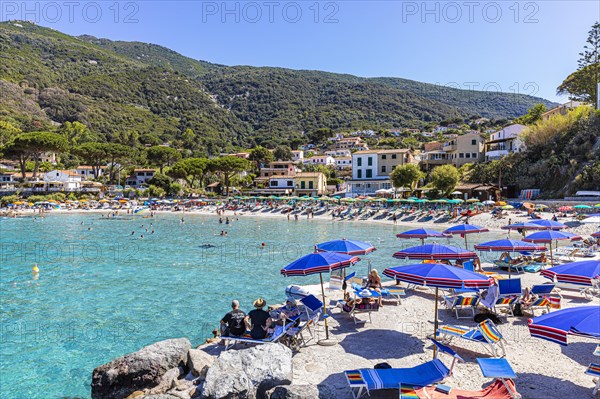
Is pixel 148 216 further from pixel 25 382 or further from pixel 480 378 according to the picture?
pixel 480 378

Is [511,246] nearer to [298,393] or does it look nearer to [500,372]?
[500,372]

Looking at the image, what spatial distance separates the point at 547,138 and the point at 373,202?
25.6 m

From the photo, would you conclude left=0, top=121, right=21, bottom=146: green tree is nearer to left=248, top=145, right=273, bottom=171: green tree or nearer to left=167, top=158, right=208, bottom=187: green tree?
left=167, top=158, right=208, bottom=187: green tree

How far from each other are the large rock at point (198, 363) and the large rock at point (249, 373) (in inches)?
34.3

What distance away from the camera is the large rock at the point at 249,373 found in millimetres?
6316

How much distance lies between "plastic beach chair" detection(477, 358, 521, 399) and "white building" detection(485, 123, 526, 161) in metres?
58.0

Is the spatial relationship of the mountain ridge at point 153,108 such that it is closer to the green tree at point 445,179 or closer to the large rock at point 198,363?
the green tree at point 445,179

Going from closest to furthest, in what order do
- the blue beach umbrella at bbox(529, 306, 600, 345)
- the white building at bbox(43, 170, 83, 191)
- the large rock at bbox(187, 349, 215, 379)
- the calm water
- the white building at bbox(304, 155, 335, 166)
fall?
1. the blue beach umbrella at bbox(529, 306, 600, 345)
2. the large rock at bbox(187, 349, 215, 379)
3. the calm water
4. the white building at bbox(43, 170, 83, 191)
5. the white building at bbox(304, 155, 335, 166)

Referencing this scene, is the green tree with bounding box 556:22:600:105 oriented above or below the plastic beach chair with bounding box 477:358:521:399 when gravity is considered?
above

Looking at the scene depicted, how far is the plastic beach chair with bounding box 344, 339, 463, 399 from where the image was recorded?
5809mm

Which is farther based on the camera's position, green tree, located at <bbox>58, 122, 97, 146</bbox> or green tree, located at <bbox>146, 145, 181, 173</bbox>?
green tree, located at <bbox>58, 122, 97, 146</bbox>

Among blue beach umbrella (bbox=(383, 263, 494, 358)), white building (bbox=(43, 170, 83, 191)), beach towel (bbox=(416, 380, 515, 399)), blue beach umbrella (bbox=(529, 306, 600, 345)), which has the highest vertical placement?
white building (bbox=(43, 170, 83, 191))

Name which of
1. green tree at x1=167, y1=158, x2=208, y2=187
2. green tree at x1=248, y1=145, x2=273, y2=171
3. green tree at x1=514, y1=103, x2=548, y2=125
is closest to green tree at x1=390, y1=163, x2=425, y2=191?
green tree at x1=514, y1=103, x2=548, y2=125

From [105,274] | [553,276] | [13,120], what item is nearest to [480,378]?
[553,276]
